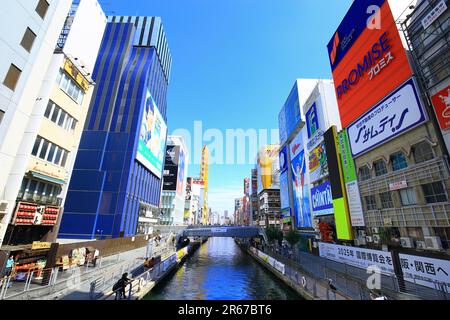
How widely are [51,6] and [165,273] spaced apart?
28487 mm

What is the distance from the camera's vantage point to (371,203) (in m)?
26.1

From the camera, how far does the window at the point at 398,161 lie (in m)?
21.9

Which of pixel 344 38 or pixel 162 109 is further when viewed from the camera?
pixel 162 109

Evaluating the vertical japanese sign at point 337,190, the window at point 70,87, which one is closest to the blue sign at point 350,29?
the vertical japanese sign at point 337,190

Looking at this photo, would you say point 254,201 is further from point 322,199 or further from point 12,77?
point 12,77

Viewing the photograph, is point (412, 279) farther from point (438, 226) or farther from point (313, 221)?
point (313, 221)

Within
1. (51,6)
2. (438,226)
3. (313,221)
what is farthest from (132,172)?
(438,226)

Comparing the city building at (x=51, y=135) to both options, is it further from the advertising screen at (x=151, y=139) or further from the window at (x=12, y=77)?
the advertising screen at (x=151, y=139)

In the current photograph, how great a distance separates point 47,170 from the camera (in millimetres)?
19641

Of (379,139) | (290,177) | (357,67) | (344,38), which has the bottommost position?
(379,139)

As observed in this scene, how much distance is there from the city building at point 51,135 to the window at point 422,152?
3361 cm

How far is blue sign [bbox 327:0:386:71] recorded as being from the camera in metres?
28.2

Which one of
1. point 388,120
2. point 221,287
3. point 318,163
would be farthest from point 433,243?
point 318,163

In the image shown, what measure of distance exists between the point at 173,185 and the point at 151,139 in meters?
34.4
